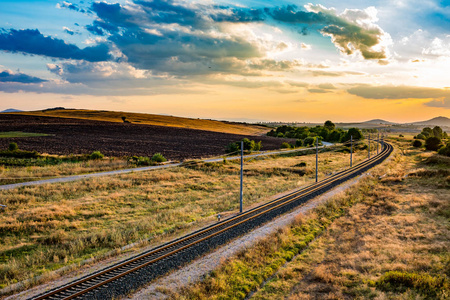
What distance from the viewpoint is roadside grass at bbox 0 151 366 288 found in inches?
605

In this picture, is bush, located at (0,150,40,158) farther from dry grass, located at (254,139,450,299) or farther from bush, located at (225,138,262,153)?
dry grass, located at (254,139,450,299)

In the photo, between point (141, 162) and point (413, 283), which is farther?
point (141, 162)

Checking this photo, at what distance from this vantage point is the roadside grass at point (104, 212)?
1537 cm

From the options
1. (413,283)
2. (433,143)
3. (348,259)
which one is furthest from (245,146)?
(413,283)

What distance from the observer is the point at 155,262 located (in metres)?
13.7

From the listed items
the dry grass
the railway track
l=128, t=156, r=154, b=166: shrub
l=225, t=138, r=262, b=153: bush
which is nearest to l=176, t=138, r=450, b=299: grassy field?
the dry grass

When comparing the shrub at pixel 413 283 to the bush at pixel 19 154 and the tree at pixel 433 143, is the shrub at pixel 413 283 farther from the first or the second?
the tree at pixel 433 143

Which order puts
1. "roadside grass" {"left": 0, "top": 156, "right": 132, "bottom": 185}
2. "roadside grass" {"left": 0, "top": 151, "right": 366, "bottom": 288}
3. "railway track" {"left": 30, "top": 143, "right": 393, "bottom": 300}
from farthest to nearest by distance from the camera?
"roadside grass" {"left": 0, "top": 156, "right": 132, "bottom": 185} → "roadside grass" {"left": 0, "top": 151, "right": 366, "bottom": 288} → "railway track" {"left": 30, "top": 143, "right": 393, "bottom": 300}

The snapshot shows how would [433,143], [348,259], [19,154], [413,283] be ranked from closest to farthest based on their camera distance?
[413,283]
[348,259]
[19,154]
[433,143]

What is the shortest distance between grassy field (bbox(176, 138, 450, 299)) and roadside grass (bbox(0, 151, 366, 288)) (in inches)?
238

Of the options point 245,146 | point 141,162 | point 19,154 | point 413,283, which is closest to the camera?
point 413,283

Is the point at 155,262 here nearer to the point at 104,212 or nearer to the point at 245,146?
the point at 104,212

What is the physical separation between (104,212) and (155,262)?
11.6m

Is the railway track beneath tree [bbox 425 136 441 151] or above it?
beneath
